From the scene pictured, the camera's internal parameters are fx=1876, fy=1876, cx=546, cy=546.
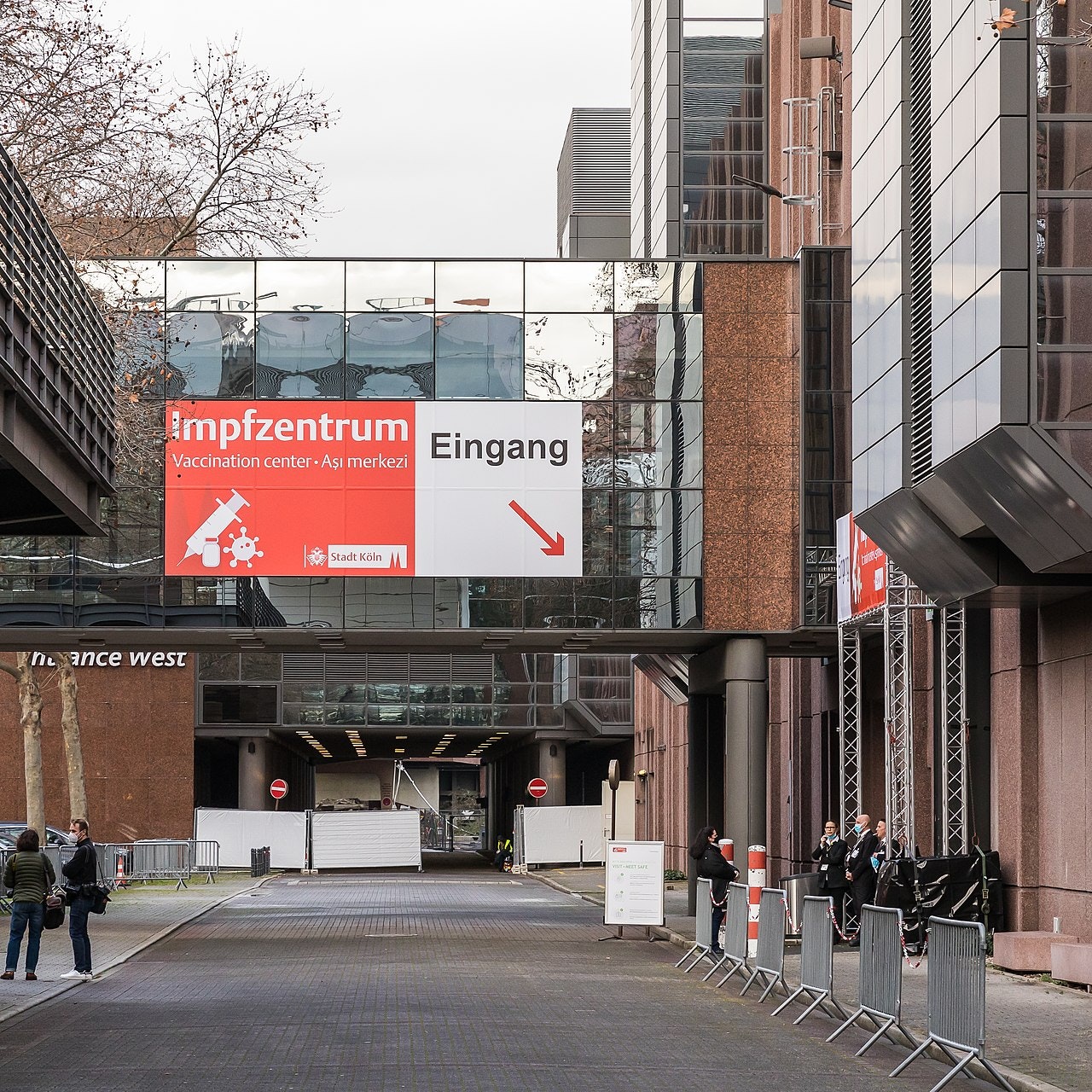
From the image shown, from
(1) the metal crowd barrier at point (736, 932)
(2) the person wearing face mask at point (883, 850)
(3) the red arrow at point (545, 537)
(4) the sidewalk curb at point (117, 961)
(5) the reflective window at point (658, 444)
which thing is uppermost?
(5) the reflective window at point (658, 444)

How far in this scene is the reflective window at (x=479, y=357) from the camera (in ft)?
98.3

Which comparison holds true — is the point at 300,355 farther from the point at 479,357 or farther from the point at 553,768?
the point at 553,768

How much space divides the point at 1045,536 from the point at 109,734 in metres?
47.2

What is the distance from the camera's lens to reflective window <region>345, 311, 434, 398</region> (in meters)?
29.9

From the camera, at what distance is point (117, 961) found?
23.6m

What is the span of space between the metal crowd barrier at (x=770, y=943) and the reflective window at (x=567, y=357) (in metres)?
12.5

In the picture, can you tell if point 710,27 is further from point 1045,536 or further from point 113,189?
point 1045,536

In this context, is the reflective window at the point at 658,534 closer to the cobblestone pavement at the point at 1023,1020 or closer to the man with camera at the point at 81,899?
the cobblestone pavement at the point at 1023,1020

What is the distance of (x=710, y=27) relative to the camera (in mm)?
60938

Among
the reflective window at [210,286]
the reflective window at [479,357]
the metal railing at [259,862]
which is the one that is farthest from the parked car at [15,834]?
the reflective window at [479,357]

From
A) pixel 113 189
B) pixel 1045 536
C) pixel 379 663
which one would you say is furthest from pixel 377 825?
pixel 1045 536

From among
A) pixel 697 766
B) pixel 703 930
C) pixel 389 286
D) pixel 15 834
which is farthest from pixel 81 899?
pixel 15 834

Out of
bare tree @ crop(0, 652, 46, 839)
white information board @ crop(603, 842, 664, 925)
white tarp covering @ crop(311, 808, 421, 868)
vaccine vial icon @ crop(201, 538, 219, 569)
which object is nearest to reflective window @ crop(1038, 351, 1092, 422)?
white information board @ crop(603, 842, 664, 925)

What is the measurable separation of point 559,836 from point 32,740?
2226 centimetres
